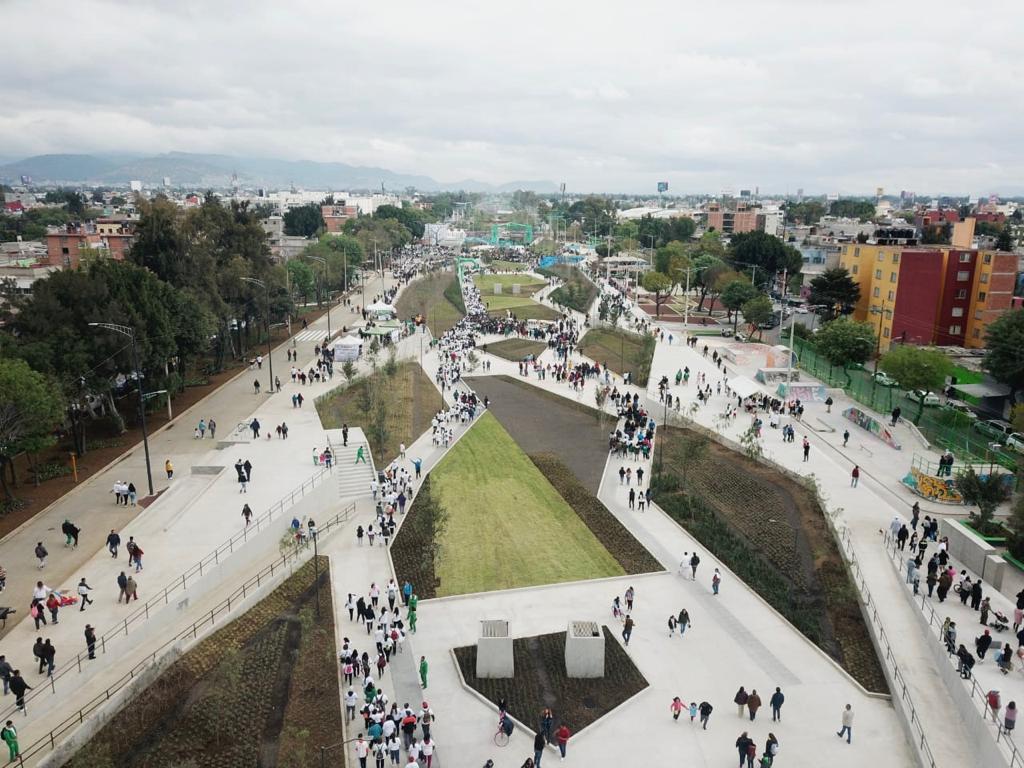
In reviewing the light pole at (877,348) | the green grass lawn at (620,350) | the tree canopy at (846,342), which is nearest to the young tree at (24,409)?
the green grass lawn at (620,350)

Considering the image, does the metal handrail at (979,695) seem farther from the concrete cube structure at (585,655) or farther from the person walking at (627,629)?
the concrete cube structure at (585,655)

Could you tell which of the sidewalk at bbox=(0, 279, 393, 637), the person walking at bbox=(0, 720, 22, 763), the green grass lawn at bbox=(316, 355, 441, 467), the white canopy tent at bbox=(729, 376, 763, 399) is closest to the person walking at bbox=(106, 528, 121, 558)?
the sidewalk at bbox=(0, 279, 393, 637)

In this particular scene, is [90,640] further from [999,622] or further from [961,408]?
[961,408]

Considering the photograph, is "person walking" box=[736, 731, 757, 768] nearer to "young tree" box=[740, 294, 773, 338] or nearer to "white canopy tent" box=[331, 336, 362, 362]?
"white canopy tent" box=[331, 336, 362, 362]

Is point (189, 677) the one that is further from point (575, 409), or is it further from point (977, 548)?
point (575, 409)

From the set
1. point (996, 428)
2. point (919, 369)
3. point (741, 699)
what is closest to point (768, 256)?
point (919, 369)

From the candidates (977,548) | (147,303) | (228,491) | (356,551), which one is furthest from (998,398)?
(147,303)
